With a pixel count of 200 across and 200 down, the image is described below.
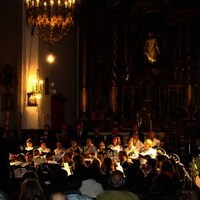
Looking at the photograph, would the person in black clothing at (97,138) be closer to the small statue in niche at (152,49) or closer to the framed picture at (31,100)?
the framed picture at (31,100)

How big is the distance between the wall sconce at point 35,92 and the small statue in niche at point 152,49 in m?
5.30

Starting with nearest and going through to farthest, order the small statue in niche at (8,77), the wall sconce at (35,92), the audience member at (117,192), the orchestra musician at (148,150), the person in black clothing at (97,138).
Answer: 1. the audience member at (117,192)
2. the orchestra musician at (148,150)
3. the person in black clothing at (97,138)
4. the small statue in niche at (8,77)
5. the wall sconce at (35,92)

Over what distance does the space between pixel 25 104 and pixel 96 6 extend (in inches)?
239

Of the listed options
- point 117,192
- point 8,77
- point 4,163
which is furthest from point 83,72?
point 117,192

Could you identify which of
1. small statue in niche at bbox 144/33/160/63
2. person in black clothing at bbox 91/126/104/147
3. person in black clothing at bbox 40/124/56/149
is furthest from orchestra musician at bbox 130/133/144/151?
small statue in niche at bbox 144/33/160/63

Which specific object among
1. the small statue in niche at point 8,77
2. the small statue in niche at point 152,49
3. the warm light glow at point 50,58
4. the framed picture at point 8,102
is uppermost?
the small statue in niche at point 152,49

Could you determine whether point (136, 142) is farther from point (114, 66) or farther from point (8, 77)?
point (114, 66)

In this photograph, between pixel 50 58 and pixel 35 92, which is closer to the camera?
pixel 35 92

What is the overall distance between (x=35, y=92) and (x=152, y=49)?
6.02 metres

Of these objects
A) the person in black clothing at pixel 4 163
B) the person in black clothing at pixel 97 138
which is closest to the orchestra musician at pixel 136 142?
the person in black clothing at pixel 97 138

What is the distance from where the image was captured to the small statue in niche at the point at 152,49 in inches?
1046

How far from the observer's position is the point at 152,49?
87.4ft

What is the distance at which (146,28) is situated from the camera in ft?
88.7

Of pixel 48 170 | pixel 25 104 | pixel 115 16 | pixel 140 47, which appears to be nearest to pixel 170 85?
pixel 140 47
